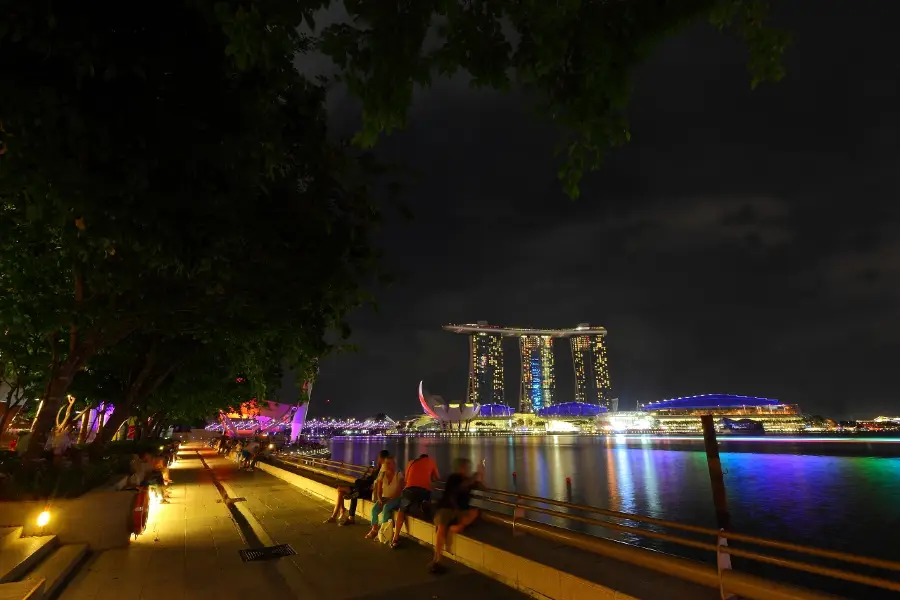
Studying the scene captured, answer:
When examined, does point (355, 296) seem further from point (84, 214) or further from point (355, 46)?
point (355, 46)

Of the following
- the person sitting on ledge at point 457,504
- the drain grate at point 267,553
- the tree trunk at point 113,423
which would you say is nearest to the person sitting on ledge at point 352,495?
the drain grate at point 267,553

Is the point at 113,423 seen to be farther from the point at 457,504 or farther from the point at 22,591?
the point at 457,504

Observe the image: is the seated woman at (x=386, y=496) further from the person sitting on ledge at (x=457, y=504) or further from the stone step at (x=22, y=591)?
the stone step at (x=22, y=591)

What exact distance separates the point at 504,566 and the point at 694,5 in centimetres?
641

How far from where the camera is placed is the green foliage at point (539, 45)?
2932 mm

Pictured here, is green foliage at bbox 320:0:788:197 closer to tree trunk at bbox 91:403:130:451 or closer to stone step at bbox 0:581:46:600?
stone step at bbox 0:581:46:600

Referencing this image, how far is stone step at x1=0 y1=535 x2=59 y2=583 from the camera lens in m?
6.54

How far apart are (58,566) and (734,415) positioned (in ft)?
693

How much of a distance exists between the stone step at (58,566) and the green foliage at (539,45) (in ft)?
22.5

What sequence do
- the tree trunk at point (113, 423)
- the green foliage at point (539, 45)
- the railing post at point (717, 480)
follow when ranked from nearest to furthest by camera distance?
1. the green foliage at point (539, 45)
2. the railing post at point (717, 480)
3. the tree trunk at point (113, 423)

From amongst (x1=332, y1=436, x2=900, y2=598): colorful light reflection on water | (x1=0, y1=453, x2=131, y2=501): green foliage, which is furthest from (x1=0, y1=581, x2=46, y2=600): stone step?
(x1=332, y1=436, x2=900, y2=598): colorful light reflection on water

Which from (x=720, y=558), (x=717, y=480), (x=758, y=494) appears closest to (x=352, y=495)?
(x=717, y=480)

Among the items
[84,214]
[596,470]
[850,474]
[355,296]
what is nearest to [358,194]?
[355,296]

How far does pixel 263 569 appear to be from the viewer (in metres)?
7.63
